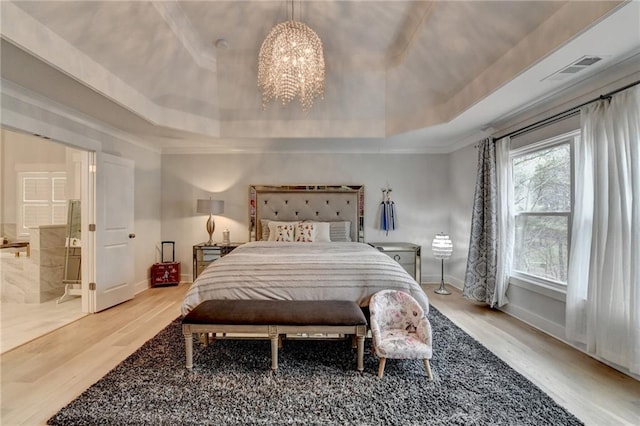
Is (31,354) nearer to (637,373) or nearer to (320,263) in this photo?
(320,263)

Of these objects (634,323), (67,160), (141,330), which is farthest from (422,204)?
(67,160)

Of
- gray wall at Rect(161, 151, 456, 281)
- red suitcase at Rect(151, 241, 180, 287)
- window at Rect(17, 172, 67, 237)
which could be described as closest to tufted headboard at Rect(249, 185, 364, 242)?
gray wall at Rect(161, 151, 456, 281)

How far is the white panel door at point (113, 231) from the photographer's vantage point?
3.69 meters

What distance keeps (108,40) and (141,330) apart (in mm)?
2872

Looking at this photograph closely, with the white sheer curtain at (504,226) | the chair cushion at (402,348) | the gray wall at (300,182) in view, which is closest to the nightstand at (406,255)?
the gray wall at (300,182)

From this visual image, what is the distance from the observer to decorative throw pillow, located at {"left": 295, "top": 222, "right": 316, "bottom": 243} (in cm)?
452

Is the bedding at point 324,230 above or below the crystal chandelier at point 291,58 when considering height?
below

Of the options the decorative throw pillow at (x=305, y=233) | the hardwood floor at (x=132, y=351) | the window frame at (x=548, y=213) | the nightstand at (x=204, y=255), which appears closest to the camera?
the hardwood floor at (x=132, y=351)

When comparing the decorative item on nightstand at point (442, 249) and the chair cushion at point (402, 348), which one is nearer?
the chair cushion at point (402, 348)

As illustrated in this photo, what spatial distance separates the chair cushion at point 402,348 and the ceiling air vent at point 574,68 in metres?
2.45

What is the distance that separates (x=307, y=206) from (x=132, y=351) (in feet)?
10.5

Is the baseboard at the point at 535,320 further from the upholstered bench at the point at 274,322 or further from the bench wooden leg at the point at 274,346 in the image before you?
the bench wooden leg at the point at 274,346

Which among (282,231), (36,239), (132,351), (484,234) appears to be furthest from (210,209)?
(484,234)

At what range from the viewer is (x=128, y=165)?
421 centimetres
